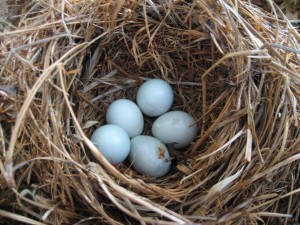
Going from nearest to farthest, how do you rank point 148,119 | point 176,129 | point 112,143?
point 112,143, point 176,129, point 148,119

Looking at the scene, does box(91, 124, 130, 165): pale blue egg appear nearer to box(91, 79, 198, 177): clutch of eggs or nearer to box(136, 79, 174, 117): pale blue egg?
box(91, 79, 198, 177): clutch of eggs

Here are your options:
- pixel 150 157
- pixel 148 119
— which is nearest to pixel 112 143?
pixel 150 157

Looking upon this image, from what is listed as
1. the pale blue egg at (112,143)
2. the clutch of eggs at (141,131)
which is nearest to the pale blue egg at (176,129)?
the clutch of eggs at (141,131)

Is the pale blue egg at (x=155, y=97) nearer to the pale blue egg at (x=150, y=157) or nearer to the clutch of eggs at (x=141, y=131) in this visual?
the clutch of eggs at (x=141, y=131)

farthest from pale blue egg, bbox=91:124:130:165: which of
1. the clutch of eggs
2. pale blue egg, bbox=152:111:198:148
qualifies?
pale blue egg, bbox=152:111:198:148

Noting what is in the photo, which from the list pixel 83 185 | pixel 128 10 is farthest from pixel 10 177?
pixel 128 10

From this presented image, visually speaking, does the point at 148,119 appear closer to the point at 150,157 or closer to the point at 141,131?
the point at 141,131
